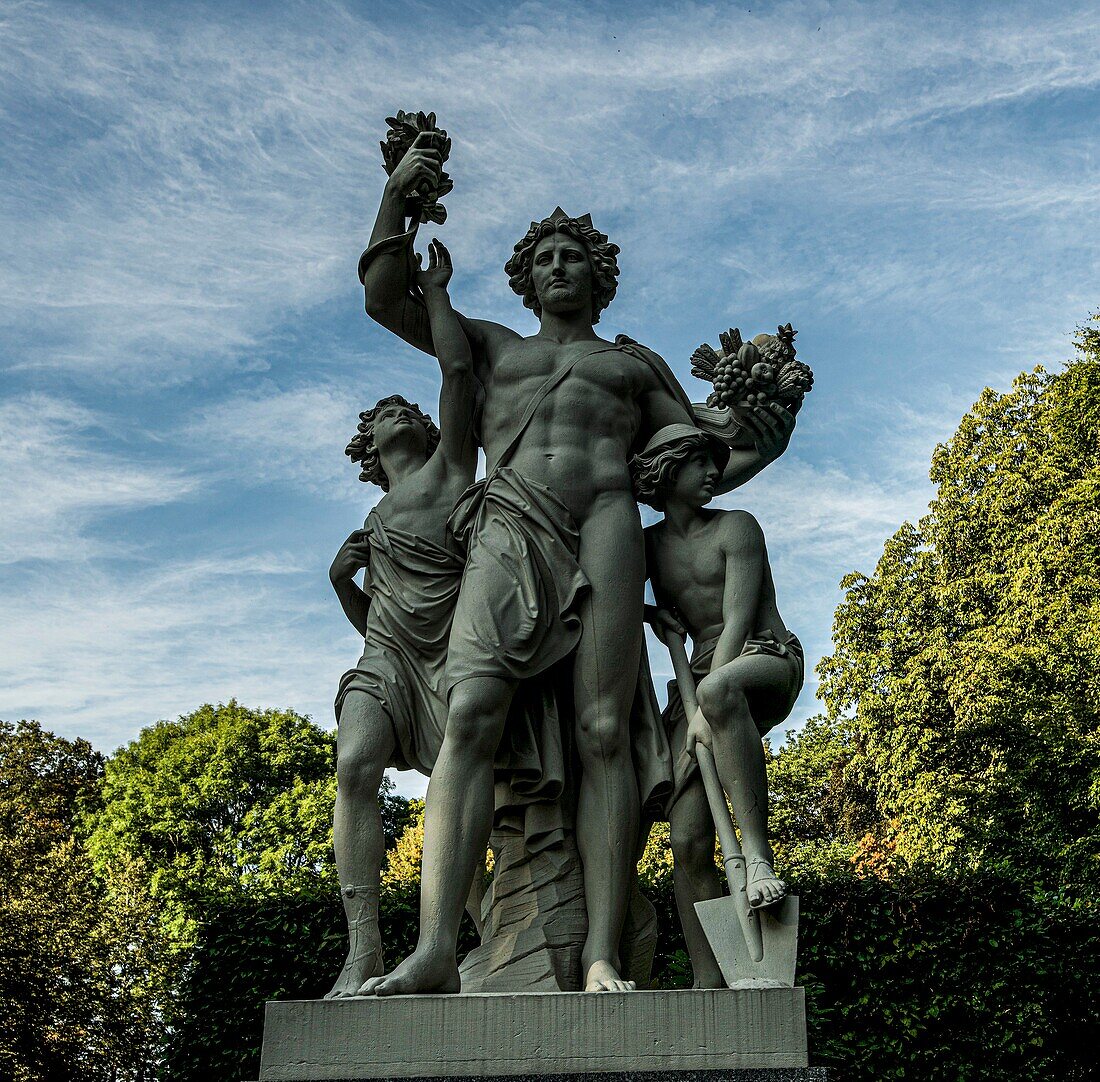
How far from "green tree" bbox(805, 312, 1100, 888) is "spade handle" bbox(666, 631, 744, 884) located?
13.7 m

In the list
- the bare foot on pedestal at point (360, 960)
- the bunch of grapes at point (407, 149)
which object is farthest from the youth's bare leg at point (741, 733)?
the bunch of grapes at point (407, 149)

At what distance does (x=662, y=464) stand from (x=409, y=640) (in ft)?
4.43

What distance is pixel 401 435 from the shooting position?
257 inches

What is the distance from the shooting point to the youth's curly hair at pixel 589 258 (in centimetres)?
643

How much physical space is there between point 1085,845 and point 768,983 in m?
15.2

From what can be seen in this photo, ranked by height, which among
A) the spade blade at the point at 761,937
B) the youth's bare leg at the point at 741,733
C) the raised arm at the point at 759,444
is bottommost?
the spade blade at the point at 761,937

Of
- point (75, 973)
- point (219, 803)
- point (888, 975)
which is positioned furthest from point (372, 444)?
point (219, 803)

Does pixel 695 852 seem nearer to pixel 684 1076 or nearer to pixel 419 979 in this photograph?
pixel 684 1076

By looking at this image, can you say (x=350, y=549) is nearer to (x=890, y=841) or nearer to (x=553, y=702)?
(x=553, y=702)

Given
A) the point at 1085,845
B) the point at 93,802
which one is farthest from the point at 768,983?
the point at 93,802

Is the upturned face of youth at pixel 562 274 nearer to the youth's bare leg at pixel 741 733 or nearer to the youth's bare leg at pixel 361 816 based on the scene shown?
the youth's bare leg at pixel 741 733

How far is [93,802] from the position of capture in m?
30.9

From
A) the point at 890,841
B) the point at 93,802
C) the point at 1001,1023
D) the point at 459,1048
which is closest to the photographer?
the point at 459,1048

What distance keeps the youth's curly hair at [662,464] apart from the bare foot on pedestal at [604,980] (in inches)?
80.1
